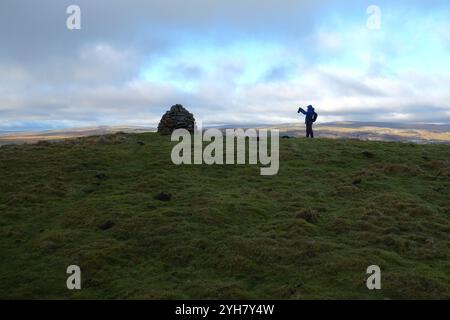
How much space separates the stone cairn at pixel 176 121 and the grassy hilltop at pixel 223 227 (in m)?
14.7

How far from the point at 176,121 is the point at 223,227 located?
31.4 m

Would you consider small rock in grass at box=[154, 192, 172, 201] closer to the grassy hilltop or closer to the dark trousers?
the grassy hilltop

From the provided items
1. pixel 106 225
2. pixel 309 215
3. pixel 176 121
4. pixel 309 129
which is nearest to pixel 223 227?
pixel 309 215

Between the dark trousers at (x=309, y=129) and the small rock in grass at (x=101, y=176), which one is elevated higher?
the dark trousers at (x=309, y=129)

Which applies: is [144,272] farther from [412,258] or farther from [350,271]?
[412,258]

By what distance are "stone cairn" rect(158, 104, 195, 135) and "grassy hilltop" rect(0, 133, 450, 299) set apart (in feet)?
48.2

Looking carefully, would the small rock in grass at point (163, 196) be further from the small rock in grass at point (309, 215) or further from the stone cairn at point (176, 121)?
the stone cairn at point (176, 121)

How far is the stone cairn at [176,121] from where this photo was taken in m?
50.6

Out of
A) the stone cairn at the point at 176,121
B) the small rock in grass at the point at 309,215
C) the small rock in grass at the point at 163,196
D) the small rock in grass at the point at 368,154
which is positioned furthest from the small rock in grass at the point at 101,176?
the small rock in grass at the point at 368,154

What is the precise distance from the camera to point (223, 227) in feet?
68.8

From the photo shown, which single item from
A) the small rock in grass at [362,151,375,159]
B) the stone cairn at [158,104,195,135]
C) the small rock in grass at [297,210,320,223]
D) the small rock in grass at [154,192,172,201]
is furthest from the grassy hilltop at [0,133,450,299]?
the stone cairn at [158,104,195,135]

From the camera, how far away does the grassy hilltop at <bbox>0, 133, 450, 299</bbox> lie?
15.2m

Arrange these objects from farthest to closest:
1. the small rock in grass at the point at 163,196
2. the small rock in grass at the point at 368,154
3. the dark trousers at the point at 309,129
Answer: the dark trousers at the point at 309,129 → the small rock in grass at the point at 368,154 → the small rock in grass at the point at 163,196
